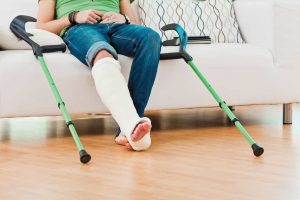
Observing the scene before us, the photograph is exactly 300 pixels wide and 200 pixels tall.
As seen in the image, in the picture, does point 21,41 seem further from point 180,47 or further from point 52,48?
point 180,47

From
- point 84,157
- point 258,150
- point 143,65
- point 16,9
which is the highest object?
point 16,9

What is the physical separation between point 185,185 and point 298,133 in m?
1.22

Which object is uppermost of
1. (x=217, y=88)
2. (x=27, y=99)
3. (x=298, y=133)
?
(x=27, y=99)

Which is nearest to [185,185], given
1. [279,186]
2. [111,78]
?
[279,186]

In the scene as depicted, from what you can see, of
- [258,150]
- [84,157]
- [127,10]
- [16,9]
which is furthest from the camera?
[16,9]

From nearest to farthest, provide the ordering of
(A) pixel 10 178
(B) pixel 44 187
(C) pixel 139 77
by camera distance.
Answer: (B) pixel 44 187
(A) pixel 10 178
(C) pixel 139 77

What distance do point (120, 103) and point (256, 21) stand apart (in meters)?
1.11

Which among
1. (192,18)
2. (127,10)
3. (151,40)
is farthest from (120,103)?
(192,18)

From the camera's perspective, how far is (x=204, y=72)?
2777 mm

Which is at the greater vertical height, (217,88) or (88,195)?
(88,195)

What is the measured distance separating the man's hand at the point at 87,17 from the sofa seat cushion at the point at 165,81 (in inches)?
6.9

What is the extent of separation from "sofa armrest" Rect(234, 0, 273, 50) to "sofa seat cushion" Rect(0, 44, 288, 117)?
0.09 m

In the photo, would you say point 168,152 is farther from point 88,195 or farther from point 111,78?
point 88,195

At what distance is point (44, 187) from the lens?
1650 millimetres
